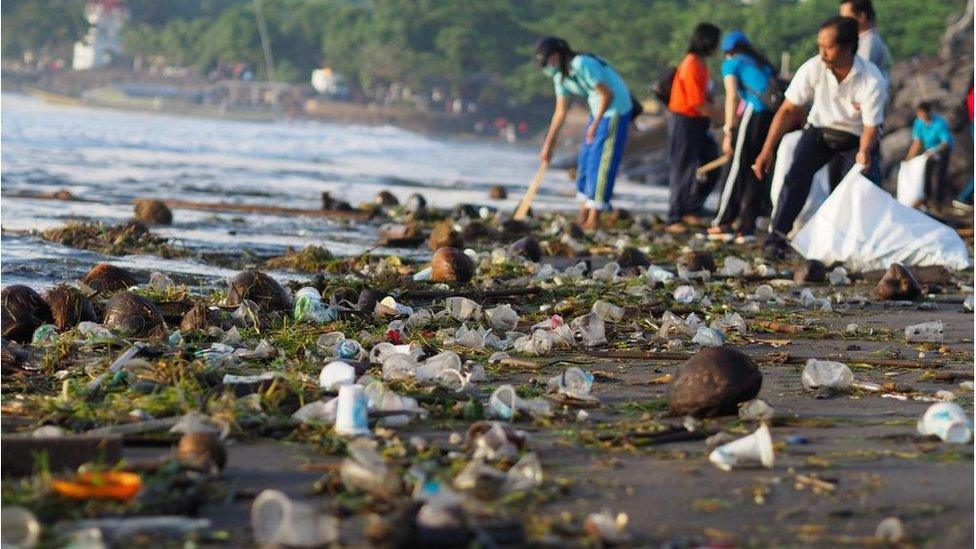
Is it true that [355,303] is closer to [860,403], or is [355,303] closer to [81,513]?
[860,403]

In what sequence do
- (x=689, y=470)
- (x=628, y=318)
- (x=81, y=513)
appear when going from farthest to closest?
(x=628, y=318), (x=689, y=470), (x=81, y=513)

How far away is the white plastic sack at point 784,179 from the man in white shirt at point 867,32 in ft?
2.17

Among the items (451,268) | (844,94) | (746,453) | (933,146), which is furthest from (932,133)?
(746,453)

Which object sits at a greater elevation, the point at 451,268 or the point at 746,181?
the point at 746,181

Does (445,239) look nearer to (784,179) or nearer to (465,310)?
(784,179)

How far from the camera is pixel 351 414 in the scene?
10.9ft

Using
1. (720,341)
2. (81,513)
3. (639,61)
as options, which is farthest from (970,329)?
(639,61)

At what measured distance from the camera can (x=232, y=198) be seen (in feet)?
47.6

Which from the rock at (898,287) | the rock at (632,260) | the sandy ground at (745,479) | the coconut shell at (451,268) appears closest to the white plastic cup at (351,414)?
the sandy ground at (745,479)

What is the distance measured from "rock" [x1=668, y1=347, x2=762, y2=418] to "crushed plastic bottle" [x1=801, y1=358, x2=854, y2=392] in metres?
0.56

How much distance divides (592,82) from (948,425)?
8.06m

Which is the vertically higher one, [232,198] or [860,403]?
[860,403]

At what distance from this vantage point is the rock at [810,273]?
7.66 metres

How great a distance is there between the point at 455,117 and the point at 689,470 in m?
83.9
